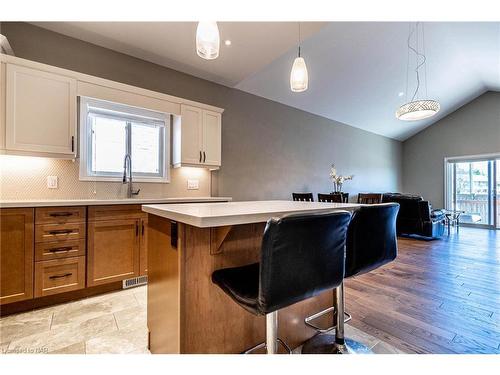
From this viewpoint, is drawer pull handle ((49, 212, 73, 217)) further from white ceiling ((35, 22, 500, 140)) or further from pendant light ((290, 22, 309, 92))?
pendant light ((290, 22, 309, 92))

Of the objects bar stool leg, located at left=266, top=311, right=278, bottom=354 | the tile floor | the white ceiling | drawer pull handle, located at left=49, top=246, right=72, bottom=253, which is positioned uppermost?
the white ceiling

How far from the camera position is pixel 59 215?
2125mm

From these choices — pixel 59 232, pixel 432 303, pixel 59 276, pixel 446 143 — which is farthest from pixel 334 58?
pixel 446 143

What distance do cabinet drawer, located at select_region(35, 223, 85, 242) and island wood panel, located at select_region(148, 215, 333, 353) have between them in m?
1.19

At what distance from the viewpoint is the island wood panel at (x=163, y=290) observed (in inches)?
45.1

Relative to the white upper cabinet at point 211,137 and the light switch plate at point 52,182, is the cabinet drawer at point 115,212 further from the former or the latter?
the white upper cabinet at point 211,137

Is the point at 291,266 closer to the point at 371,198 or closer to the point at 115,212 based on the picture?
the point at 115,212

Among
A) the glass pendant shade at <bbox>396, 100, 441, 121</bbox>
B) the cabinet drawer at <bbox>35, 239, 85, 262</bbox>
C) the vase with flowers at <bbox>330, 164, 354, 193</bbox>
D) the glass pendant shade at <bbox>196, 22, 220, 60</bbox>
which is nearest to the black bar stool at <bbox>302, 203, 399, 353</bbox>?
the glass pendant shade at <bbox>196, 22, 220, 60</bbox>

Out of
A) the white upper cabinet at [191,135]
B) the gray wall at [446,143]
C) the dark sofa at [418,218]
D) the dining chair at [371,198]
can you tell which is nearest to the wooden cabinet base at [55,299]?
the white upper cabinet at [191,135]

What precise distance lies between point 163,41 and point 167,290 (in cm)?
279

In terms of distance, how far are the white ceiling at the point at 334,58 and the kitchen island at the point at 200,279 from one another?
231 centimetres

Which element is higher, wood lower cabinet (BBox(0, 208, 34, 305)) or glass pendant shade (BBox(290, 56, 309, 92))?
glass pendant shade (BBox(290, 56, 309, 92))

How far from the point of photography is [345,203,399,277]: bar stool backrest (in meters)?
1.34
